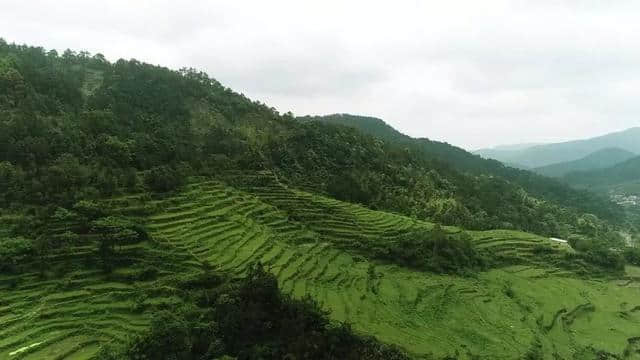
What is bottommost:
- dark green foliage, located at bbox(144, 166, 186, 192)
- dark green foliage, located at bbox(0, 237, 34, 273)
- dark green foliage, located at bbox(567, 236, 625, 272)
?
dark green foliage, located at bbox(567, 236, 625, 272)

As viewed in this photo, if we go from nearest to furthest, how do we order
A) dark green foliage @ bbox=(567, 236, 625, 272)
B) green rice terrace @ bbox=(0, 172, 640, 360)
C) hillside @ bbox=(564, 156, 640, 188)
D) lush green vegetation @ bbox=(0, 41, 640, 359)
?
lush green vegetation @ bbox=(0, 41, 640, 359) < green rice terrace @ bbox=(0, 172, 640, 360) < dark green foliage @ bbox=(567, 236, 625, 272) < hillside @ bbox=(564, 156, 640, 188)

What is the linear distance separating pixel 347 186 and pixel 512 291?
68.0 ft

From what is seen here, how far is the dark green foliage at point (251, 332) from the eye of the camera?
21531mm

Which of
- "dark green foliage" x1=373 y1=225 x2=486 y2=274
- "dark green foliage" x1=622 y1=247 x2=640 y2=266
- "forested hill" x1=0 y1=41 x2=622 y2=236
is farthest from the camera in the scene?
"dark green foliage" x1=622 y1=247 x2=640 y2=266

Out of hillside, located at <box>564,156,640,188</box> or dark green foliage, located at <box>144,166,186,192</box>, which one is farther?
hillside, located at <box>564,156,640,188</box>

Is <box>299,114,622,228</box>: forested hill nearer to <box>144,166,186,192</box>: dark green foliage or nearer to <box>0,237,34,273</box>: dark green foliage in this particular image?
<box>144,166,186,192</box>: dark green foliage

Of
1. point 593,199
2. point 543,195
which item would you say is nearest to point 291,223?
point 543,195

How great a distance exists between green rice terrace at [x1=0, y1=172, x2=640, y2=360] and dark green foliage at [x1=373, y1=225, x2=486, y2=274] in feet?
2.51

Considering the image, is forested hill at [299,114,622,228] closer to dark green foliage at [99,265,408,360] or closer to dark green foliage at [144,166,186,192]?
dark green foliage at [144,166,186,192]

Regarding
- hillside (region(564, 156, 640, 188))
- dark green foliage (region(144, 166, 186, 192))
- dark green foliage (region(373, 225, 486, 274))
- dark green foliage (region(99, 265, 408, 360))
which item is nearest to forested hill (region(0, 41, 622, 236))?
dark green foliage (region(144, 166, 186, 192))

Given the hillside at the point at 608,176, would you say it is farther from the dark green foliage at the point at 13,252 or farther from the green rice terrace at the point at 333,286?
the dark green foliage at the point at 13,252

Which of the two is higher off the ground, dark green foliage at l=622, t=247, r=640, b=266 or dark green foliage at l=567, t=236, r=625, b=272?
dark green foliage at l=567, t=236, r=625, b=272

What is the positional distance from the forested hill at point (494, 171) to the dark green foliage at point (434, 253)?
147ft

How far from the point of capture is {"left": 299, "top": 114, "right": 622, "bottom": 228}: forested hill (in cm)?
9494
